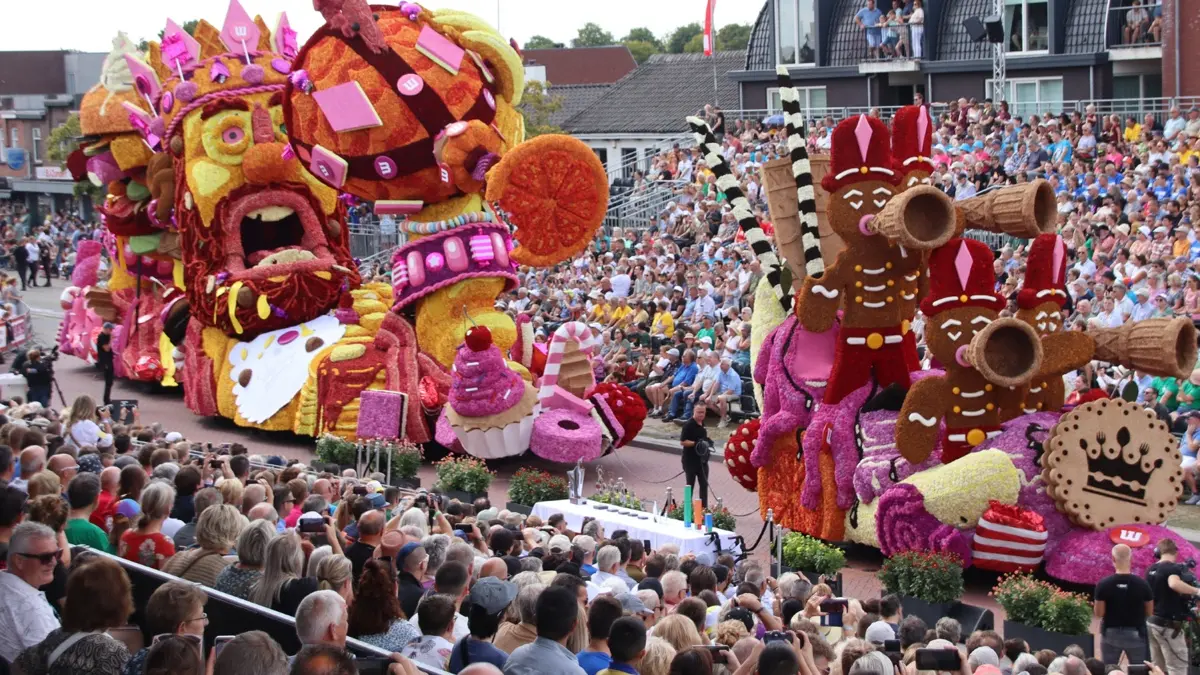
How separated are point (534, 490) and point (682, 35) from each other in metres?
75.7

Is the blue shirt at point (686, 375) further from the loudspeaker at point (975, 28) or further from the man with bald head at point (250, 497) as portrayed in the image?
the man with bald head at point (250, 497)

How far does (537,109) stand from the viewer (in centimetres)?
4184

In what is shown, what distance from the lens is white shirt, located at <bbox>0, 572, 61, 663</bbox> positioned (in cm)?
702

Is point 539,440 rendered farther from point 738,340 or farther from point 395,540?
point 395,540

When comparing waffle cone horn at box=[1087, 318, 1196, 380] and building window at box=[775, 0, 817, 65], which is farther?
building window at box=[775, 0, 817, 65]

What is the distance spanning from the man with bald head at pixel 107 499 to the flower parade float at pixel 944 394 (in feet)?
20.2

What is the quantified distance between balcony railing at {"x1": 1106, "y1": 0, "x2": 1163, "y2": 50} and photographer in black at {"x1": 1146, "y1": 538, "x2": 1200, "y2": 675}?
17.1 meters

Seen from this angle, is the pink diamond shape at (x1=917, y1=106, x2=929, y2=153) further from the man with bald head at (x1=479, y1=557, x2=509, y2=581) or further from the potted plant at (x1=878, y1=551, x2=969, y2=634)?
the man with bald head at (x1=479, y1=557, x2=509, y2=581)

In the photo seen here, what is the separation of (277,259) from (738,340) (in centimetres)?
575

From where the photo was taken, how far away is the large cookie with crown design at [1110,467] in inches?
503

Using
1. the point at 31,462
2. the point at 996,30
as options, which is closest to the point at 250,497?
the point at 31,462

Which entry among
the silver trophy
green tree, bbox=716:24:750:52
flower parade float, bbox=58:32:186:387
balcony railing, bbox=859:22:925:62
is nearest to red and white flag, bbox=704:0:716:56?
balcony railing, bbox=859:22:925:62

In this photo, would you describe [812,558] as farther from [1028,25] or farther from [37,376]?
[1028,25]

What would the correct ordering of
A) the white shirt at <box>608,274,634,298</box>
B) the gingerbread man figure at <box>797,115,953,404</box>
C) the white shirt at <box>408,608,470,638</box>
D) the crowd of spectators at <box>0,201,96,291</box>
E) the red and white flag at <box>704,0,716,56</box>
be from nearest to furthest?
the white shirt at <box>408,608,470,638</box>
the gingerbread man figure at <box>797,115,953,404</box>
the white shirt at <box>608,274,634,298</box>
the red and white flag at <box>704,0,716,56</box>
the crowd of spectators at <box>0,201,96,291</box>
